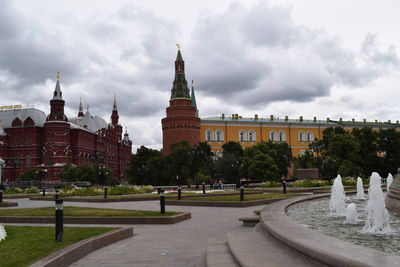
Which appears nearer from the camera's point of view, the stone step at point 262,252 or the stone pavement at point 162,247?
the stone step at point 262,252

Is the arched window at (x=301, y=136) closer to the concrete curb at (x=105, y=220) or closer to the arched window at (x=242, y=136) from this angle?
the arched window at (x=242, y=136)

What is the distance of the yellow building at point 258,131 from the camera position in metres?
78.1

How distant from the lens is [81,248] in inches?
258

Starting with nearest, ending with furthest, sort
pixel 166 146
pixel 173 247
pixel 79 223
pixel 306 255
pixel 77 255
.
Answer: pixel 306 255
pixel 77 255
pixel 173 247
pixel 79 223
pixel 166 146

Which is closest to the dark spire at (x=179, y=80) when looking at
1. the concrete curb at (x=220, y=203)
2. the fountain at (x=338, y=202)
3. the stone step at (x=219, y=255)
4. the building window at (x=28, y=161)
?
the building window at (x=28, y=161)

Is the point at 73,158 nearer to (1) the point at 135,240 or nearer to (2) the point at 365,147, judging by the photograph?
(2) the point at 365,147

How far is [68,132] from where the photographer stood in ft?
236

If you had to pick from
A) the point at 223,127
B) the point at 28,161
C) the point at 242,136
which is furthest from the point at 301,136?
the point at 28,161

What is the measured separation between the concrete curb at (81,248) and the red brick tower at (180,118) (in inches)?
2390

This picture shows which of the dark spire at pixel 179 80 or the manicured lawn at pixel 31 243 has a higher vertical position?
the dark spire at pixel 179 80

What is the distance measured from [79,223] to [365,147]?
152 feet

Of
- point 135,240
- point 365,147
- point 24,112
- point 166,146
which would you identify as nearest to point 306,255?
point 135,240

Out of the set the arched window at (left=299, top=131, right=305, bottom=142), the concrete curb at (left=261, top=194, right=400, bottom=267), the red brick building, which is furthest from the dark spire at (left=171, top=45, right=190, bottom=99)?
the concrete curb at (left=261, top=194, right=400, bottom=267)

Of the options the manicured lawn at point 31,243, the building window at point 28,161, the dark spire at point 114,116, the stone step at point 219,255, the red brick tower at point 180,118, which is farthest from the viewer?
the dark spire at point 114,116
